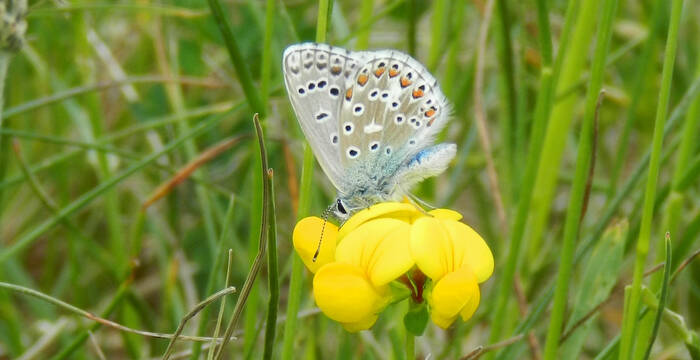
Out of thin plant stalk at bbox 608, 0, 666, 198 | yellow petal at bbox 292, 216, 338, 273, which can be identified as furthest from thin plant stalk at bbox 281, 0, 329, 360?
thin plant stalk at bbox 608, 0, 666, 198

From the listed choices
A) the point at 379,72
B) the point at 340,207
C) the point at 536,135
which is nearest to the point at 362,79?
the point at 379,72

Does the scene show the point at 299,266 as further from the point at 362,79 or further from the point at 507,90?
the point at 507,90

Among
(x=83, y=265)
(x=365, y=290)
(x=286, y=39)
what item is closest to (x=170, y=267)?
(x=83, y=265)

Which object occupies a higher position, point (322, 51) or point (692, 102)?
point (322, 51)

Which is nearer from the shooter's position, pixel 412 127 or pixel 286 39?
pixel 412 127

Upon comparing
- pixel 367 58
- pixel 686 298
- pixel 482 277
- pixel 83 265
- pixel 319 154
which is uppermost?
pixel 367 58

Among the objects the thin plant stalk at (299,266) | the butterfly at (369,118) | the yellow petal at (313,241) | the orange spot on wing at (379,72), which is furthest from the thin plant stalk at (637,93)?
the yellow petal at (313,241)

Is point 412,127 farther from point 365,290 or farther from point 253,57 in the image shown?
point 253,57

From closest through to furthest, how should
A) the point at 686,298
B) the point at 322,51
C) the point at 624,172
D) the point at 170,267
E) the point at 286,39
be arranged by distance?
the point at 322,51
the point at 170,267
the point at 686,298
the point at 286,39
the point at 624,172
